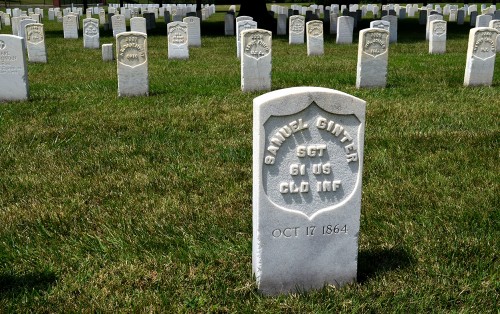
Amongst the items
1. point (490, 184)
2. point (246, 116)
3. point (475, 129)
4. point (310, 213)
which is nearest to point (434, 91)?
point (475, 129)

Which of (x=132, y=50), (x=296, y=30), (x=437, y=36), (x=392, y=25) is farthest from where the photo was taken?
(x=392, y=25)

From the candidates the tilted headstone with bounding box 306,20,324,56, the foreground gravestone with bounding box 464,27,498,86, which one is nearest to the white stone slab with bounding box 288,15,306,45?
the tilted headstone with bounding box 306,20,324,56

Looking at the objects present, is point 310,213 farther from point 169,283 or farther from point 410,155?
point 410,155

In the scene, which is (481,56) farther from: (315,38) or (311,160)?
(311,160)

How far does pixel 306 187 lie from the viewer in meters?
3.47

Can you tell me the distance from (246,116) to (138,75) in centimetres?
253

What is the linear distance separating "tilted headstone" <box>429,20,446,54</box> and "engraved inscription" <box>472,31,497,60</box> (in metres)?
5.32

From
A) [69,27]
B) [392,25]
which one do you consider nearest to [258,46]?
[392,25]

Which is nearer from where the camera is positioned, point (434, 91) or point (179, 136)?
point (179, 136)

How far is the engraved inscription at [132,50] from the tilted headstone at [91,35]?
9.38 meters

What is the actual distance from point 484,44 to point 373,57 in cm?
192

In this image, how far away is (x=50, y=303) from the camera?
11.6ft

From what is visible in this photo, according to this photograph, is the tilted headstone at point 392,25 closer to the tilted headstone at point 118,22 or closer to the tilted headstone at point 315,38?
the tilted headstone at point 315,38

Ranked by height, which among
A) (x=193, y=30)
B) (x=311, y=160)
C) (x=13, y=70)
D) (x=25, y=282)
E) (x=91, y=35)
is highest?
(x=311, y=160)
